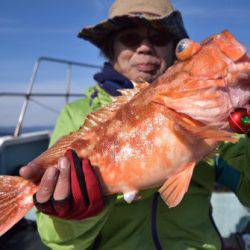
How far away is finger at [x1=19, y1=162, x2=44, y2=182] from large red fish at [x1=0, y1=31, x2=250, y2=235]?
0.15 ft

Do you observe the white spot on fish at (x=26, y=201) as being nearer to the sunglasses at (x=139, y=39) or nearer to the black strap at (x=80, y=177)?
the black strap at (x=80, y=177)

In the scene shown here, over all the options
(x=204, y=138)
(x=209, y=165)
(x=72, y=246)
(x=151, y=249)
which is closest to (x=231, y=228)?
(x=209, y=165)

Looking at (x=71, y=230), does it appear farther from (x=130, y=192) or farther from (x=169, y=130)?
(x=169, y=130)

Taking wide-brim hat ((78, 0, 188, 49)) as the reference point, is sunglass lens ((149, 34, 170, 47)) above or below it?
below

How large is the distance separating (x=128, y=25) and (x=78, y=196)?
200 cm

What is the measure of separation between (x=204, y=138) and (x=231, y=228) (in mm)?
3716

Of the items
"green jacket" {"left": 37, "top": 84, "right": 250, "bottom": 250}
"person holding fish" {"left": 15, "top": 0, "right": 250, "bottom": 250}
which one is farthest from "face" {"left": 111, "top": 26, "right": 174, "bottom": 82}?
"green jacket" {"left": 37, "top": 84, "right": 250, "bottom": 250}

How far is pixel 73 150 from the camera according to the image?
2250mm

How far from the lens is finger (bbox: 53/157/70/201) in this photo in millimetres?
2037

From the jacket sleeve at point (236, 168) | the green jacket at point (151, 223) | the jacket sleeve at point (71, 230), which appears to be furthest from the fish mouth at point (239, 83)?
the jacket sleeve at point (71, 230)

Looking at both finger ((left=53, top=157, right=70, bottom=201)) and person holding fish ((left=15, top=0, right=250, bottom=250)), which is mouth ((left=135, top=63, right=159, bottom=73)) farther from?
finger ((left=53, top=157, right=70, bottom=201))

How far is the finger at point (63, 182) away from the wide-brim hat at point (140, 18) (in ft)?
5.78

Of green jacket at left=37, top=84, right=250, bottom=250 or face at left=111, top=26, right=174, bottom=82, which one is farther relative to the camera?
face at left=111, top=26, right=174, bottom=82

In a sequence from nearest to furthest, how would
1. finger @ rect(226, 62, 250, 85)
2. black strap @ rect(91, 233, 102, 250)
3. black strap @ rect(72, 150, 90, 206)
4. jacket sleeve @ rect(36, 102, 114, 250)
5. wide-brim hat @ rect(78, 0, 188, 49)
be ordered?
finger @ rect(226, 62, 250, 85), black strap @ rect(72, 150, 90, 206), jacket sleeve @ rect(36, 102, 114, 250), black strap @ rect(91, 233, 102, 250), wide-brim hat @ rect(78, 0, 188, 49)
